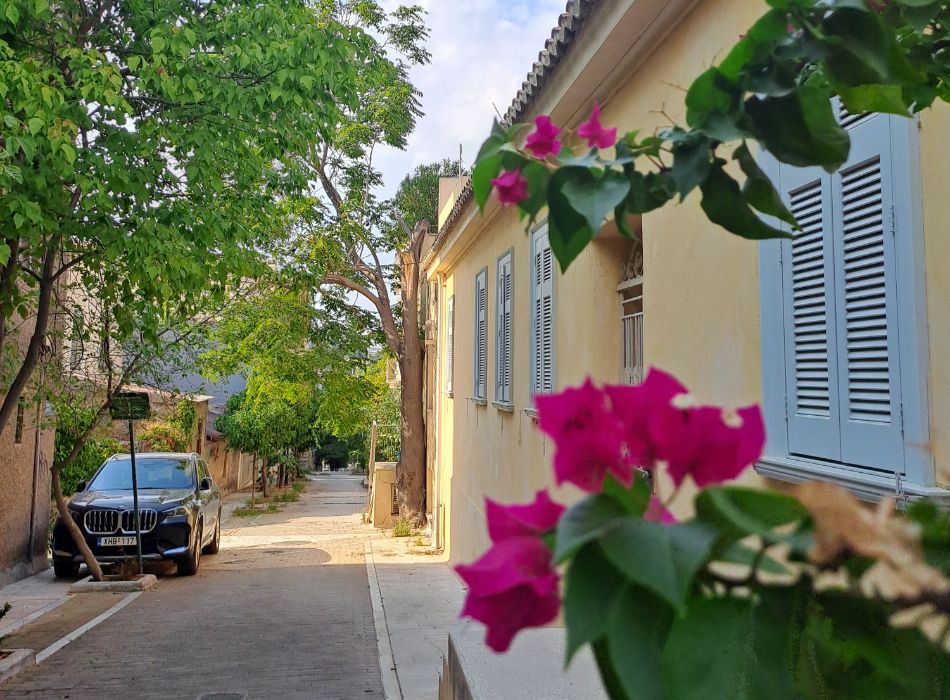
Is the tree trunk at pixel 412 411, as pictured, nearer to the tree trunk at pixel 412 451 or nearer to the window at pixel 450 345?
the tree trunk at pixel 412 451

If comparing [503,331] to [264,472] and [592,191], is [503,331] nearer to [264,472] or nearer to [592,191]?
[592,191]

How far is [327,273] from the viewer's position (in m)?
19.3

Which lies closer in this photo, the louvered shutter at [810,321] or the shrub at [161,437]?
the louvered shutter at [810,321]

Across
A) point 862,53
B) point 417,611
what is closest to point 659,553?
point 862,53

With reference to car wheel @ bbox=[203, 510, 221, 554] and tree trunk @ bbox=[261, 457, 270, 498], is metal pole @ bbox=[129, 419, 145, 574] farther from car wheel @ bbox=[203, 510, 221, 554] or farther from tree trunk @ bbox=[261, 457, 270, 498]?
tree trunk @ bbox=[261, 457, 270, 498]

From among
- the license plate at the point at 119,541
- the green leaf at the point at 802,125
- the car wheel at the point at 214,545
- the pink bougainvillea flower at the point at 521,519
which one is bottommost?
the car wheel at the point at 214,545

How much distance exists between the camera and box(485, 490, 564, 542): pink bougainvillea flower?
63cm

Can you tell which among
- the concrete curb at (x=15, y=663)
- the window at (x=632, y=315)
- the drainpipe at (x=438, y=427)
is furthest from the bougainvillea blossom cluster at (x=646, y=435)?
the drainpipe at (x=438, y=427)

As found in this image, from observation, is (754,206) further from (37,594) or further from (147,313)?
(37,594)

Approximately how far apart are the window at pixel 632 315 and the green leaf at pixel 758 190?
5.08 m

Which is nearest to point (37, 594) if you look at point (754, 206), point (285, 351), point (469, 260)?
point (469, 260)

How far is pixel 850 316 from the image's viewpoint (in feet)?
10.3

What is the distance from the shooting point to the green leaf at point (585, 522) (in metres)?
0.55

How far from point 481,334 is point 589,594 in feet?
36.2
